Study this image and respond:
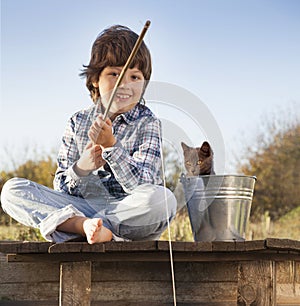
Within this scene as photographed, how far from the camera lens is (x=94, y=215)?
244 centimetres

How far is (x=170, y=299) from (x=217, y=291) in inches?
6.9

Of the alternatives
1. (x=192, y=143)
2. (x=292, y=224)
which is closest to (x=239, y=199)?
(x=192, y=143)

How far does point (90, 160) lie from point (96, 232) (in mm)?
434

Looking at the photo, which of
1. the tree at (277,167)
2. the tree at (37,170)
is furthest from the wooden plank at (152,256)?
the tree at (277,167)

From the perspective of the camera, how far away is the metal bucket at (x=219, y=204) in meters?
2.39

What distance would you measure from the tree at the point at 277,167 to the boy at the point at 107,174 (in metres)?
8.16

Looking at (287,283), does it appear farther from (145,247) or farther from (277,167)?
(277,167)

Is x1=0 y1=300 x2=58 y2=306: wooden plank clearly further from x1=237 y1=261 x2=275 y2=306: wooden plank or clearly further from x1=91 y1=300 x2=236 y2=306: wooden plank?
x1=237 y1=261 x2=275 y2=306: wooden plank

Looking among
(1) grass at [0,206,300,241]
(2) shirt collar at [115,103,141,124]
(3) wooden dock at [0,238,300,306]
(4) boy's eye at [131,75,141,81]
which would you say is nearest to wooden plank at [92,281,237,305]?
(3) wooden dock at [0,238,300,306]

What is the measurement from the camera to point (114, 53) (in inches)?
105

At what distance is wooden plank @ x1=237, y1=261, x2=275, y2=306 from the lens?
2.12 metres

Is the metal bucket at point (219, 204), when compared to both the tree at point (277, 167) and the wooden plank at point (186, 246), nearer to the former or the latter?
the wooden plank at point (186, 246)

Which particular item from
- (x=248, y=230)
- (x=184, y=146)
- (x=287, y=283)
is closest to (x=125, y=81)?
(x=184, y=146)

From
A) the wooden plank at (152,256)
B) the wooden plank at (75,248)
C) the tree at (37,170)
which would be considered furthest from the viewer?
the tree at (37,170)
